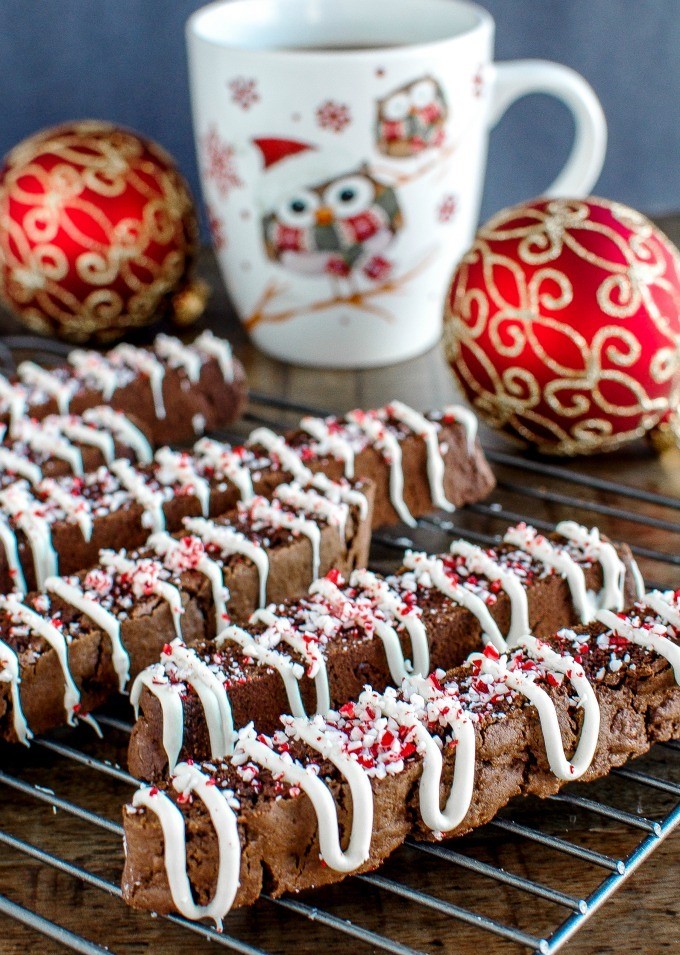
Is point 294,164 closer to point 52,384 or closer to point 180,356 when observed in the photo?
point 180,356

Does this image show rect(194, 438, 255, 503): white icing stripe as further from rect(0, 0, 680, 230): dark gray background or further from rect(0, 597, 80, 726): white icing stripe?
rect(0, 0, 680, 230): dark gray background

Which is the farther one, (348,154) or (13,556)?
(348,154)

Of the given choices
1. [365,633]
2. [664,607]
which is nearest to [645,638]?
[664,607]

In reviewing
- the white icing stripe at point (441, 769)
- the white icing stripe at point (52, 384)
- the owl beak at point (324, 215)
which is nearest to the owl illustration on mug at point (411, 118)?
the owl beak at point (324, 215)

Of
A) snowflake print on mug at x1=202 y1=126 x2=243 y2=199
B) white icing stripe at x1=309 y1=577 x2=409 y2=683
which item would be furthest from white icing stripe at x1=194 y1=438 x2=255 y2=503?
snowflake print on mug at x1=202 y1=126 x2=243 y2=199

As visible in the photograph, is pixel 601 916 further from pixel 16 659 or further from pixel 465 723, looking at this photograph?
pixel 16 659

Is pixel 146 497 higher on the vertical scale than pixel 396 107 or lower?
lower
